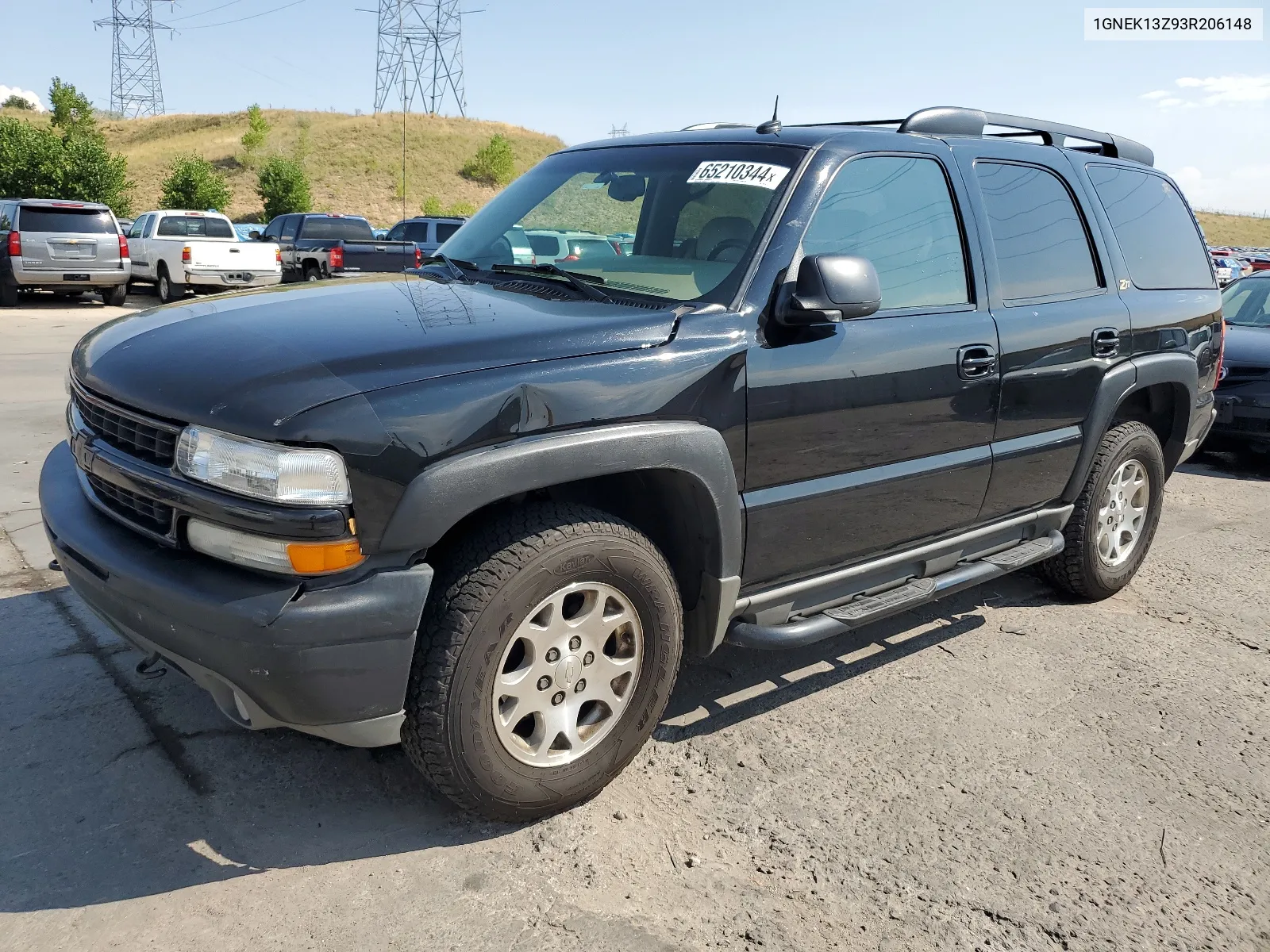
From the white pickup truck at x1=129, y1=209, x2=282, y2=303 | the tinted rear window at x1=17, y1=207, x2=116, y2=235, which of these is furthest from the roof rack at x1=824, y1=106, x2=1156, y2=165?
the tinted rear window at x1=17, y1=207, x2=116, y2=235

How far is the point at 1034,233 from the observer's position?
3.99 m

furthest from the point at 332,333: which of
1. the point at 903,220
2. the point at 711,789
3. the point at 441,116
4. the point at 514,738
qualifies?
the point at 441,116

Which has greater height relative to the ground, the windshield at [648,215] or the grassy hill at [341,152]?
the grassy hill at [341,152]

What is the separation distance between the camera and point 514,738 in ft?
8.85

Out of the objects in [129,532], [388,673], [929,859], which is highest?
[129,532]

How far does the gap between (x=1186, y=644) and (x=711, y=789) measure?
251 centimetres

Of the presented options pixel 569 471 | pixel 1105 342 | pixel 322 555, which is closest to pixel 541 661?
pixel 569 471

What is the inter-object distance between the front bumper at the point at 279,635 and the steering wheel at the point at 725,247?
56.0 inches

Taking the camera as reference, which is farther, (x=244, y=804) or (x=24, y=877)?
(x=244, y=804)

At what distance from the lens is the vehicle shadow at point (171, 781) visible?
8.38 ft

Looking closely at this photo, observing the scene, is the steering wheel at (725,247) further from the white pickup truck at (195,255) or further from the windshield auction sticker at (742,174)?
the white pickup truck at (195,255)

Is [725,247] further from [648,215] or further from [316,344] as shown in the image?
[316,344]

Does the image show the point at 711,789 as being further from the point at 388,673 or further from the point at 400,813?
the point at 388,673

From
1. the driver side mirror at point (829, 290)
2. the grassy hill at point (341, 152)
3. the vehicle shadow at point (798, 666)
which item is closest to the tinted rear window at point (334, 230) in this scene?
the vehicle shadow at point (798, 666)
